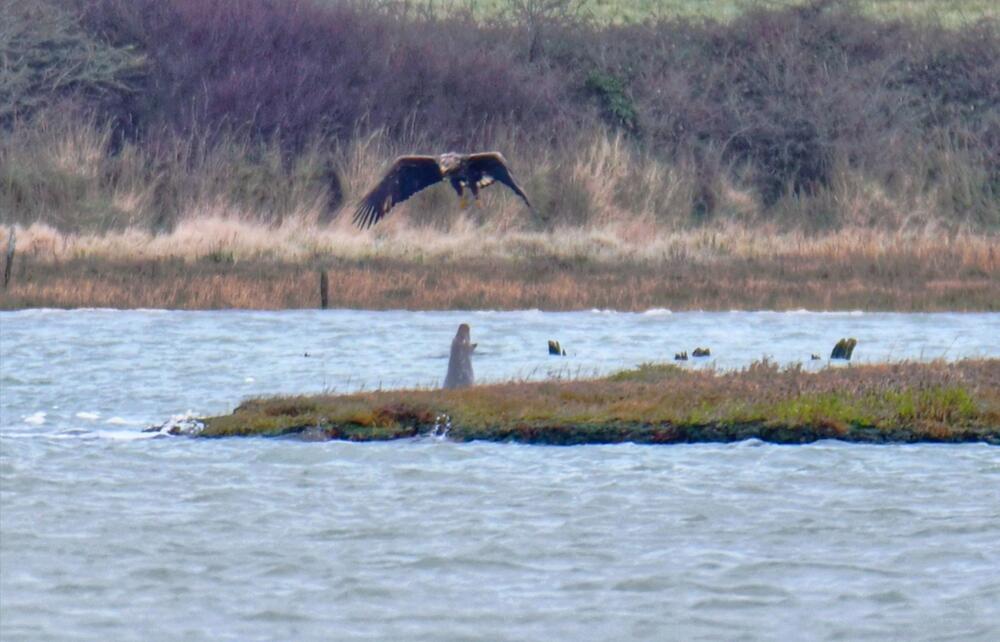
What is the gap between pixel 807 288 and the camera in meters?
24.0

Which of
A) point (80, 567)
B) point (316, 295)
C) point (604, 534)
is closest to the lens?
point (80, 567)

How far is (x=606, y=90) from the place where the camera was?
36.0 m

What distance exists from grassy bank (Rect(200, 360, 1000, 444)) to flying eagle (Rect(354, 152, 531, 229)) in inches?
87.3

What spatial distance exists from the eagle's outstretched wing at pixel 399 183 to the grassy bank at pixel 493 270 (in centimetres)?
683

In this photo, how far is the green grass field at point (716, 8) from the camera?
41.0 meters

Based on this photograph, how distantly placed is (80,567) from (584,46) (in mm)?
28591

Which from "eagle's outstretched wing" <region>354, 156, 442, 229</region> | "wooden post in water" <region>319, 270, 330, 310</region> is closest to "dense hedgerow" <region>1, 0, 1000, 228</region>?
"wooden post in water" <region>319, 270, 330, 310</region>

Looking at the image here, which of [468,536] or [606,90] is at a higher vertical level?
[606,90]

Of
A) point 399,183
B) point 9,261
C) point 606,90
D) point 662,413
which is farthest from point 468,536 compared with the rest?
point 606,90

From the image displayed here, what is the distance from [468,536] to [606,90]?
2553 centimetres

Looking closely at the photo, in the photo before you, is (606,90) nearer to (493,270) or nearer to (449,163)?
(493,270)

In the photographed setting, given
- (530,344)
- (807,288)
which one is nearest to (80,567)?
(530,344)

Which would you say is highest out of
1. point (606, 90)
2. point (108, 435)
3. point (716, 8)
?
point (716, 8)

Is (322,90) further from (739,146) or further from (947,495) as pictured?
(947,495)
